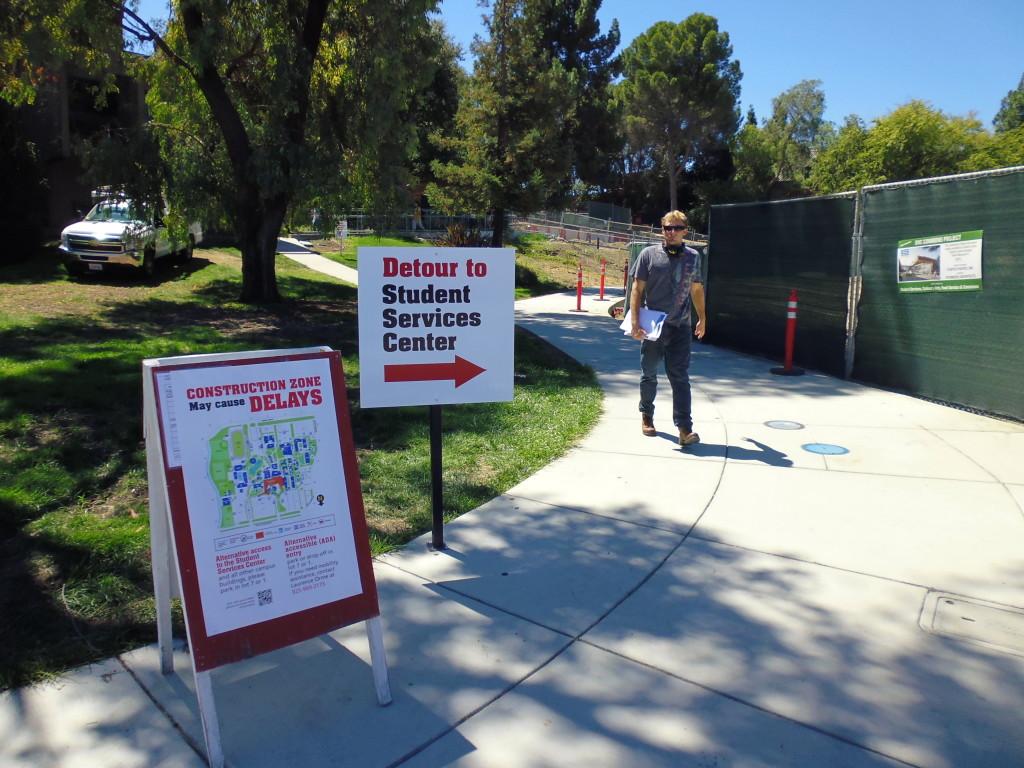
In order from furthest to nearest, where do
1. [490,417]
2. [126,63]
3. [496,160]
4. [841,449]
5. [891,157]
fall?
[891,157] < [496,160] < [126,63] < [490,417] < [841,449]

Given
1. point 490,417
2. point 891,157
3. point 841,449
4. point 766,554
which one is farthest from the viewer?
point 891,157

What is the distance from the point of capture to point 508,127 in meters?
22.8

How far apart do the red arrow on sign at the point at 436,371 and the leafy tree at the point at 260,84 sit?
9.40 m

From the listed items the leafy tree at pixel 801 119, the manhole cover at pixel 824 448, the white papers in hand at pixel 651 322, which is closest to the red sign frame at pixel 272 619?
the white papers in hand at pixel 651 322

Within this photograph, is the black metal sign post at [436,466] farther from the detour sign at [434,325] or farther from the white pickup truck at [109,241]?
the white pickup truck at [109,241]

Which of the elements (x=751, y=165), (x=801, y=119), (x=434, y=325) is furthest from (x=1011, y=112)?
(x=434, y=325)

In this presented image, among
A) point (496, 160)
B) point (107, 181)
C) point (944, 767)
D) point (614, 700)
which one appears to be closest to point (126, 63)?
point (107, 181)

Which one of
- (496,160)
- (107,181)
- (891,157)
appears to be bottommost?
(107,181)

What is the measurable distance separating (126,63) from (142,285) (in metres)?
4.10

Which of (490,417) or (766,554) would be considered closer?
(766,554)

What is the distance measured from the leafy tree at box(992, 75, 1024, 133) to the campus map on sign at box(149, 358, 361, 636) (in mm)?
98940

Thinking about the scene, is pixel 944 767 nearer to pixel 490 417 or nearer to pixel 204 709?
pixel 204 709

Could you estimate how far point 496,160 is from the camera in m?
22.4

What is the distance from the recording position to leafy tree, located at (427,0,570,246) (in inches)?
870
